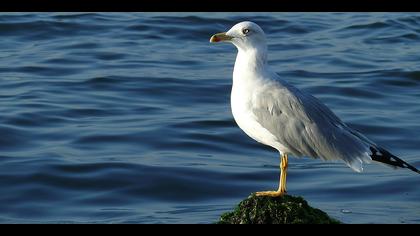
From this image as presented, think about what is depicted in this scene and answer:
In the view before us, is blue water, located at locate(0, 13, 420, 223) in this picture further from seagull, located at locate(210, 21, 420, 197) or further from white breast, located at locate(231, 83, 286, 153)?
white breast, located at locate(231, 83, 286, 153)

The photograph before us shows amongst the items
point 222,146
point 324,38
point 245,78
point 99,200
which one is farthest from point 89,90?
point 245,78

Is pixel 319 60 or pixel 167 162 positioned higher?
pixel 319 60

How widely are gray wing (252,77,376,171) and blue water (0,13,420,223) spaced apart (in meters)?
2.22

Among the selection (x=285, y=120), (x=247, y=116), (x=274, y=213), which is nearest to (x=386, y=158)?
(x=285, y=120)

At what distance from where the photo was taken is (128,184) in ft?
34.9

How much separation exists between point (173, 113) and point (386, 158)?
6.28 metres

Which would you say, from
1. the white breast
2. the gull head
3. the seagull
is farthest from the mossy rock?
the gull head

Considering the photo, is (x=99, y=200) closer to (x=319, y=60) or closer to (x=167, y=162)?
(x=167, y=162)

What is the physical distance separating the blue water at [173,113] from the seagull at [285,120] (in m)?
2.23

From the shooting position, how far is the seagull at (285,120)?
23.0 feet

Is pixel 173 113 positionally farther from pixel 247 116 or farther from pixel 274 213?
pixel 274 213

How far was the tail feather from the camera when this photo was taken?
23.2 ft

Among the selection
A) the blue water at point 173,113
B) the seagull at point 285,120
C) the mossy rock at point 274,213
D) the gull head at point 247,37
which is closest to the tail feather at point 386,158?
the seagull at point 285,120

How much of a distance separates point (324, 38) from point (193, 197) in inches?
330
